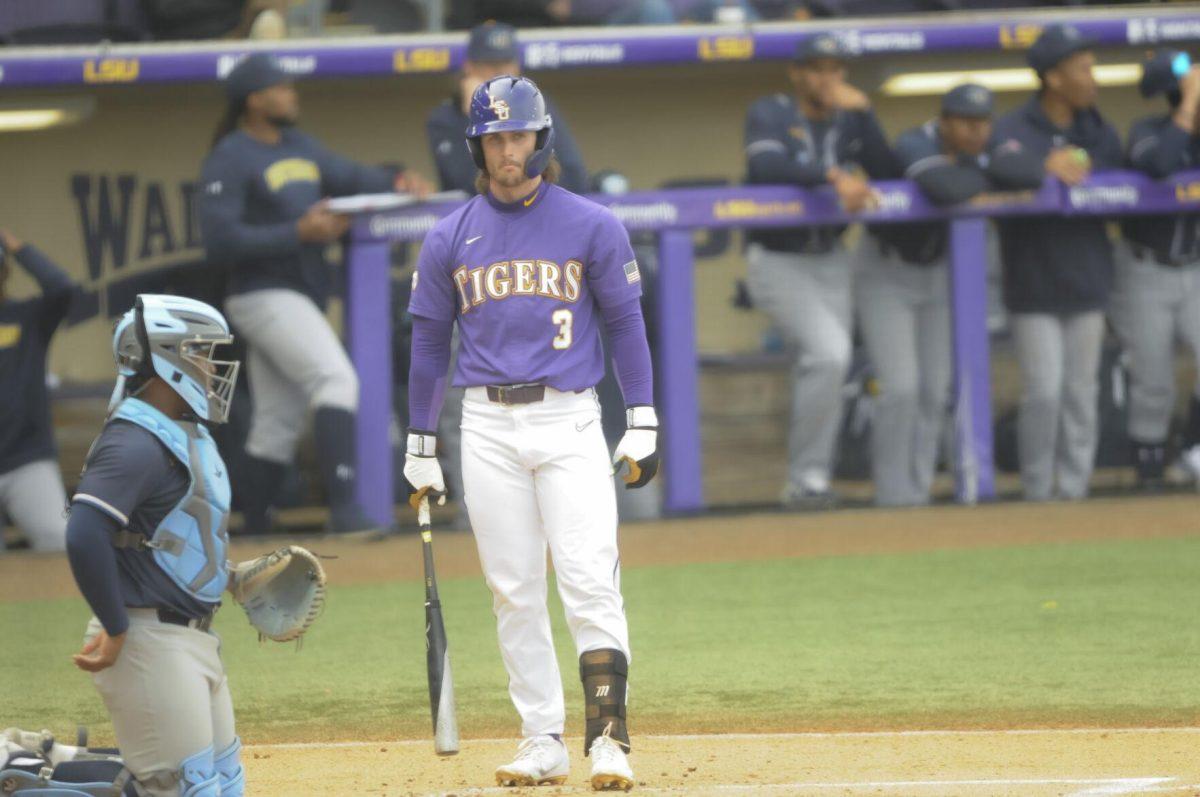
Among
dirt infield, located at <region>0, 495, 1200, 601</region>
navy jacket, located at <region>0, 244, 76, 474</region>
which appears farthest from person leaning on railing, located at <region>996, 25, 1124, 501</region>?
navy jacket, located at <region>0, 244, 76, 474</region>

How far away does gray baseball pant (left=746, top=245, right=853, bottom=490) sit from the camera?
9.02m

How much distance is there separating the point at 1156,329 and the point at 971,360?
0.99 metres

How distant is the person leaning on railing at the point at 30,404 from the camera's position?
8.48 metres

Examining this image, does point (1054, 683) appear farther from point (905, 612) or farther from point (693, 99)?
point (693, 99)

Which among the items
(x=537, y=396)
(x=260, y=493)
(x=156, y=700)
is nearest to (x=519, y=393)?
(x=537, y=396)

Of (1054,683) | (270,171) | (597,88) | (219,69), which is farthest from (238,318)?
(1054,683)

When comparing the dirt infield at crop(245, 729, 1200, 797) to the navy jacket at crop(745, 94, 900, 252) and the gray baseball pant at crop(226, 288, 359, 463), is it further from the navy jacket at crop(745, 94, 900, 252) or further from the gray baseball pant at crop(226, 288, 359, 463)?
the navy jacket at crop(745, 94, 900, 252)

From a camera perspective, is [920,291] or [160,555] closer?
[160,555]

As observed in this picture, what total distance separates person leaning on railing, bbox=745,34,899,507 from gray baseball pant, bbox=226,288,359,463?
213 centimetres

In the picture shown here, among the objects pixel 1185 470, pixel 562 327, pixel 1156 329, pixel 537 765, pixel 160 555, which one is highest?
pixel 562 327

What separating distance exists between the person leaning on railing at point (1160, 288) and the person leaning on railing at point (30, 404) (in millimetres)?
5182

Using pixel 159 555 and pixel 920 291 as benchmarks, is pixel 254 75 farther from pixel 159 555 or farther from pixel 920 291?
pixel 159 555

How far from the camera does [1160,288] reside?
948 centimetres

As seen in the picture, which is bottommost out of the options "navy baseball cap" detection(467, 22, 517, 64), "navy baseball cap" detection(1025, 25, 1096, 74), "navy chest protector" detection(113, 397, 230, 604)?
"navy chest protector" detection(113, 397, 230, 604)
